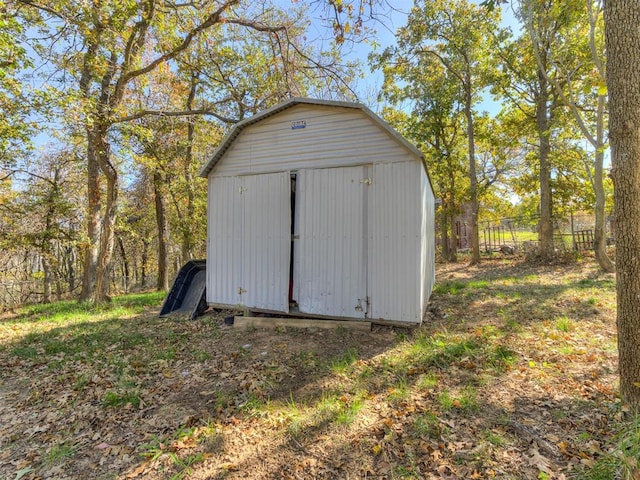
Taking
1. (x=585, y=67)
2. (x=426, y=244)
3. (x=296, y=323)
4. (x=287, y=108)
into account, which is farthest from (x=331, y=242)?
(x=585, y=67)

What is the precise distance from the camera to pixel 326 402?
123 inches

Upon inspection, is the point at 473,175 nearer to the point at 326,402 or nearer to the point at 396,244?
the point at 396,244

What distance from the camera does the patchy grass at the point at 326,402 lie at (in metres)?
2.34

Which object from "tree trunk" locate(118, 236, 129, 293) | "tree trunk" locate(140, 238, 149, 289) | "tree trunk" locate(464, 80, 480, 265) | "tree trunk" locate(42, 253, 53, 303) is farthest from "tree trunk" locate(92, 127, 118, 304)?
"tree trunk" locate(464, 80, 480, 265)

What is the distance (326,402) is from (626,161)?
3423 millimetres

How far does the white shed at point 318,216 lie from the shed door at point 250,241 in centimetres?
2

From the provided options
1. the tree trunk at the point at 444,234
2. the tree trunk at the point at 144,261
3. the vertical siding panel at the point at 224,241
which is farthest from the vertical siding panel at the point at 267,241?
the tree trunk at the point at 144,261

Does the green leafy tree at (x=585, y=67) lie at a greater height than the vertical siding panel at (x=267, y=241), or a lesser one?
greater

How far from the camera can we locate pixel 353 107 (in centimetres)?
504

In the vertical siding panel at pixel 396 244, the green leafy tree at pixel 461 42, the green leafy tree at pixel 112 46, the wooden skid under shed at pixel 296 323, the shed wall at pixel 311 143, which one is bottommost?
the wooden skid under shed at pixel 296 323

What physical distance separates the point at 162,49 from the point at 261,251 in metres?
6.13

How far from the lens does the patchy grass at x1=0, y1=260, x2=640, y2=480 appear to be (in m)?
2.34

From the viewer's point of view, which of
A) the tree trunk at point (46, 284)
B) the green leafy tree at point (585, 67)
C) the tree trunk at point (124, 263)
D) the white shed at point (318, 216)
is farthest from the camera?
the tree trunk at point (124, 263)

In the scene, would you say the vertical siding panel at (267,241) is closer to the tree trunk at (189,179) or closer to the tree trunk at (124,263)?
the tree trunk at (189,179)
